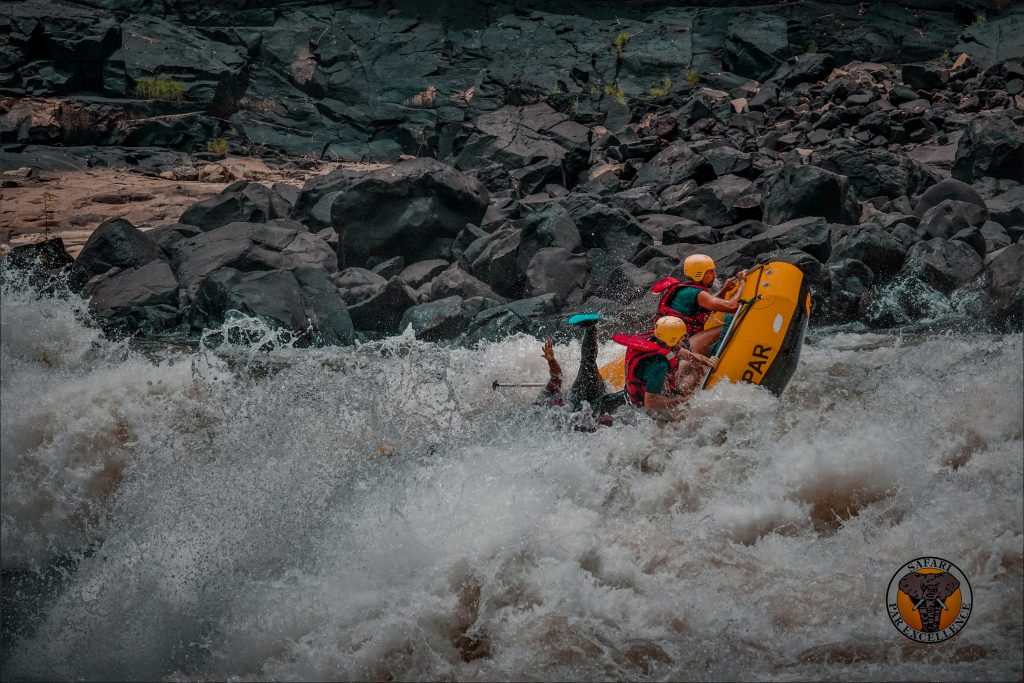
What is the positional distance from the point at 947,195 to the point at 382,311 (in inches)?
275

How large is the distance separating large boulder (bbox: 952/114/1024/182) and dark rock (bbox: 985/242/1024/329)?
4357 millimetres

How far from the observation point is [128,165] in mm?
15070

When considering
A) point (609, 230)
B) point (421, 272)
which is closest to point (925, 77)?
point (609, 230)

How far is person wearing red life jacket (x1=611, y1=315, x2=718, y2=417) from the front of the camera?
222 inches

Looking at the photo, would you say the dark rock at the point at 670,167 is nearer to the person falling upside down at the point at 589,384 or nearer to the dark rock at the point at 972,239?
the dark rock at the point at 972,239

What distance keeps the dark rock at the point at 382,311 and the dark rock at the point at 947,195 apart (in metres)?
6.38

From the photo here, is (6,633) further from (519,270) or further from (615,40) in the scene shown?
(615,40)

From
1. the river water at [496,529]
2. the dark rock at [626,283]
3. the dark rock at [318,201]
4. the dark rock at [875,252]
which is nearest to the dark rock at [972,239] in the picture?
the dark rock at [875,252]

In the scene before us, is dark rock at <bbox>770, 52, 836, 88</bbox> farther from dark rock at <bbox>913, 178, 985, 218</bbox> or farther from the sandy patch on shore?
the sandy patch on shore

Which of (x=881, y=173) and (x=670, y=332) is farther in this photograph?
(x=881, y=173)

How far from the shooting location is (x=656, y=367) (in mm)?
5648

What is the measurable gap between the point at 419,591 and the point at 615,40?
19943mm

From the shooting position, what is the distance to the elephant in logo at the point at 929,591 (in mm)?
3750

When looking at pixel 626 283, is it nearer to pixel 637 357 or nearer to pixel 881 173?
pixel 637 357
